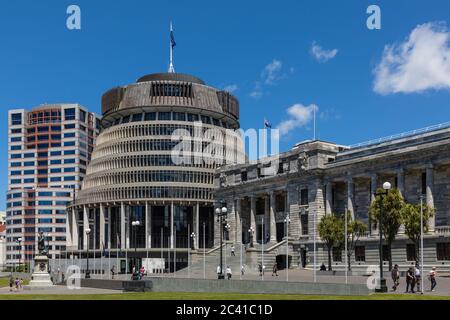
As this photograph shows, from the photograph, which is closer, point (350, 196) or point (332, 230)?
point (332, 230)

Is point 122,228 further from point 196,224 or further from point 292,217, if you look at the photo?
point 292,217

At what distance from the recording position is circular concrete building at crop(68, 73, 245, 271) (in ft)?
490

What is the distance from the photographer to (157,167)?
15000 cm

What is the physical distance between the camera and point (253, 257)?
3794 inches

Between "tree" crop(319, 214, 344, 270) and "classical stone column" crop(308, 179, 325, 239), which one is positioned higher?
"classical stone column" crop(308, 179, 325, 239)

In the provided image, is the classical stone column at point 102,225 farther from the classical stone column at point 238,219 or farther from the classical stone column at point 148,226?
the classical stone column at point 238,219

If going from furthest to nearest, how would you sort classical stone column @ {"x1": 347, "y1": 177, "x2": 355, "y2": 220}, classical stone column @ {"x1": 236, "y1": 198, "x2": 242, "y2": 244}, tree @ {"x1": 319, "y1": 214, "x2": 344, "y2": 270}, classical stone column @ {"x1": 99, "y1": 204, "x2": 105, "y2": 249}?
classical stone column @ {"x1": 99, "y1": 204, "x2": 105, "y2": 249} → classical stone column @ {"x1": 236, "y1": 198, "x2": 242, "y2": 244} → classical stone column @ {"x1": 347, "y1": 177, "x2": 355, "y2": 220} → tree @ {"x1": 319, "y1": 214, "x2": 344, "y2": 270}

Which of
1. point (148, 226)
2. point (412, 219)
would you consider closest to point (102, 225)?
point (148, 226)

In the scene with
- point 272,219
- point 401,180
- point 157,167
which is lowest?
point 272,219

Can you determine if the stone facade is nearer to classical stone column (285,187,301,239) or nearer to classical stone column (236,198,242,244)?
classical stone column (285,187,301,239)

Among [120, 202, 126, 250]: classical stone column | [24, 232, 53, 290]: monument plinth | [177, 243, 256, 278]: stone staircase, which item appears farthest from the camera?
[120, 202, 126, 250]: classical stone column

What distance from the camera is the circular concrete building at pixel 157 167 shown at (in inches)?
5886

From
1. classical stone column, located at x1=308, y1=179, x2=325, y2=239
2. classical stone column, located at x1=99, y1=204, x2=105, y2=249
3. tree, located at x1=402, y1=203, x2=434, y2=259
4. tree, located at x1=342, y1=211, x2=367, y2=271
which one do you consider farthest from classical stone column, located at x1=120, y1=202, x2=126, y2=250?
tree, located at x1=402, y1=203, x2=434, y2=259
